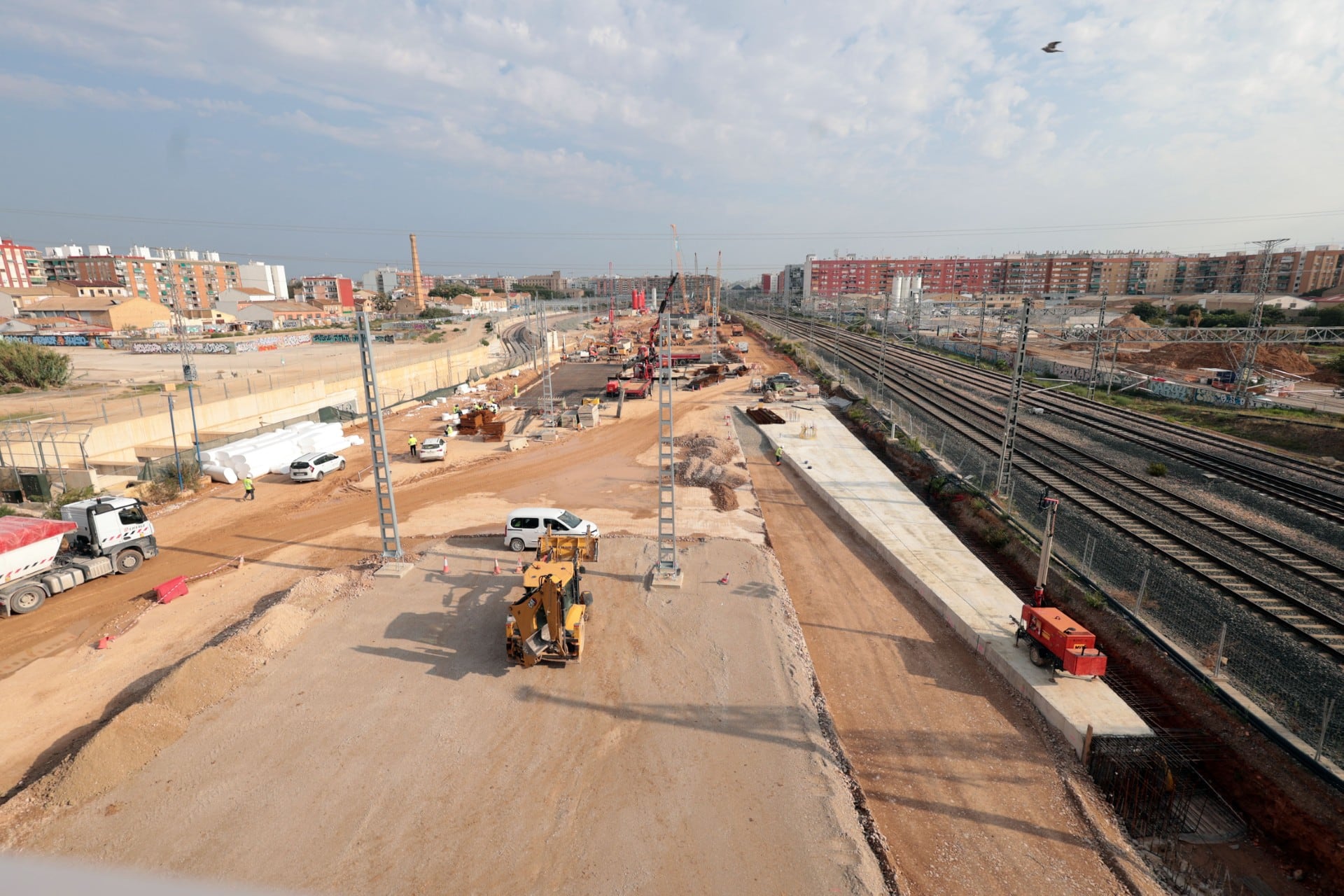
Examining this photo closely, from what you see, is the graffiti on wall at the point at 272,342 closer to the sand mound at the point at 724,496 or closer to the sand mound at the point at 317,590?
the sand mound at the point at 317,590

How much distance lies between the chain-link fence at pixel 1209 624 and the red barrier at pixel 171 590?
2692cm

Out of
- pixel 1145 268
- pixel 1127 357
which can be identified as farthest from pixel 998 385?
pixel 1145 268

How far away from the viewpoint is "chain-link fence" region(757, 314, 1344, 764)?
1362 centimetres

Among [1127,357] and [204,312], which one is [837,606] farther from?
[204,312]

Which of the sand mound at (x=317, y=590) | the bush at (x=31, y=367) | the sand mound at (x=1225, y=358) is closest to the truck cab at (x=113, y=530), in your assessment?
the sand mound at (x=317, y=590)

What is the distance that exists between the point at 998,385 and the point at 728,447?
30.1 metres

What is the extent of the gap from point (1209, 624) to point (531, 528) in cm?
1925

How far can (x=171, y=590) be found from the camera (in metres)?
19.5

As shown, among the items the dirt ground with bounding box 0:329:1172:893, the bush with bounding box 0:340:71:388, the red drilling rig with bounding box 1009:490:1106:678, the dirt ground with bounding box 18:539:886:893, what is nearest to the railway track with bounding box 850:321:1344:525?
the red drilling rig with bounding box 1009:490:1106:678

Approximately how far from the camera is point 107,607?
63.2ft

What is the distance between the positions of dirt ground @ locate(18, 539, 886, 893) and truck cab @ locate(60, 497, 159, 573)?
908 cm

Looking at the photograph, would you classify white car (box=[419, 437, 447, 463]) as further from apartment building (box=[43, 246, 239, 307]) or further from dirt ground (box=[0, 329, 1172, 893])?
apartment building (box=[43, 246, 239, 307])

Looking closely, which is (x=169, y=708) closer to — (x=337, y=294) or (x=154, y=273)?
(x=154, y=273)

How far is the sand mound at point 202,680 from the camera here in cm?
1423
